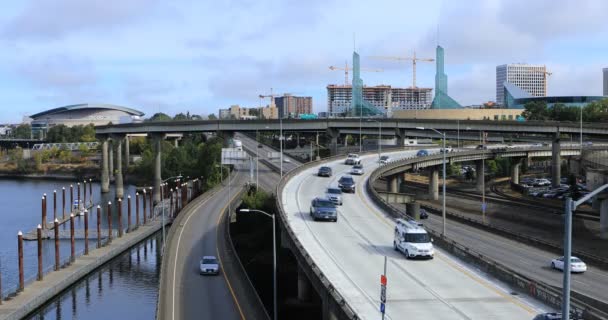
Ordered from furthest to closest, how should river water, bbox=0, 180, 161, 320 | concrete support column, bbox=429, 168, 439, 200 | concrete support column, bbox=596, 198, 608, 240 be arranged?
concrete support column, bbox=429, 168, 439, 200 → concrete support column, bbox=596, 198, 608, 240 → river water, bbox=0, 180, 161, 320

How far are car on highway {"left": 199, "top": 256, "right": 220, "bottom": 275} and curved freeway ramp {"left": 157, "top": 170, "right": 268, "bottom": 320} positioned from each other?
479 millimetres

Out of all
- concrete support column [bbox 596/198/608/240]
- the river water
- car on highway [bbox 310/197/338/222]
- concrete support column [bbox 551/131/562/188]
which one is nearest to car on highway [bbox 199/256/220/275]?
the river water

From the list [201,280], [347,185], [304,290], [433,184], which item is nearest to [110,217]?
[347,185]

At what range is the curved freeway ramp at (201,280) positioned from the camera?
40.3 m

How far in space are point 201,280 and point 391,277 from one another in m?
19.1

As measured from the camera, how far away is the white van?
123 ft

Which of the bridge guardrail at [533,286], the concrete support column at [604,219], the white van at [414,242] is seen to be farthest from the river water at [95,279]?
the concrete support column at [604,219]

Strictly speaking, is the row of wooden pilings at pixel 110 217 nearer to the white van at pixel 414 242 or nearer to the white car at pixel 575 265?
the white van at pixel 414 242

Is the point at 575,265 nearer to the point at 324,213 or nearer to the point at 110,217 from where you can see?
the point at 324,213

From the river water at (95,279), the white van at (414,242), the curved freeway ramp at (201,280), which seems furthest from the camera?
the river water at (95,279)

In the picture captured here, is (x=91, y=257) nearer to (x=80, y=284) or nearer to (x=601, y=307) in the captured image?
(x=80, y=284)

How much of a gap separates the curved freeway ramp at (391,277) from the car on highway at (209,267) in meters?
6.54

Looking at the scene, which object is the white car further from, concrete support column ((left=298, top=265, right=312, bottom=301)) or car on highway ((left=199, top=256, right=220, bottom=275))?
car on highway ((left=199, top=256, right=220, bottom=275))

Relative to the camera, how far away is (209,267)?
164ft
